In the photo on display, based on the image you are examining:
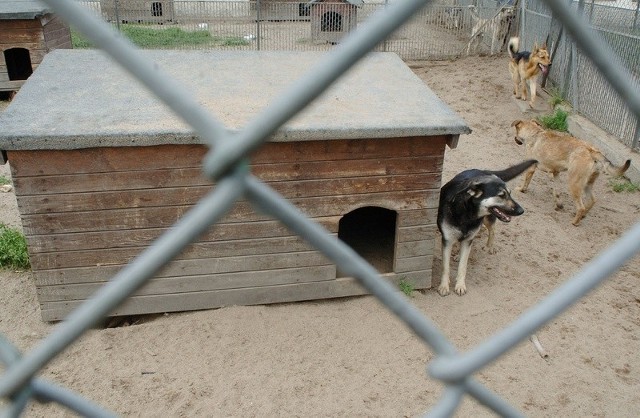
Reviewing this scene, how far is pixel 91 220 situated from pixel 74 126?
692 millimetres

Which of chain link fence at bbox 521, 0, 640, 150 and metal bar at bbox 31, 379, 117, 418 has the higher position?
metal bar at bbox 31, 379, 117, 418

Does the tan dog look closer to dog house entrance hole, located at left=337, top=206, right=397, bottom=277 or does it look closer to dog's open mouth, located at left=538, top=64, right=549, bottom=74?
dog house entrance hole, located at left=337, top=206, right=397, bottom=277

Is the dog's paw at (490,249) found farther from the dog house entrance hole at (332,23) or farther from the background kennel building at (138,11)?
the background kennel building at (138,11)

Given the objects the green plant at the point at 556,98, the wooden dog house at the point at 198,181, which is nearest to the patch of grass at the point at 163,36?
the green plant at the point at 556,98

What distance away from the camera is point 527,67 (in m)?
9.76

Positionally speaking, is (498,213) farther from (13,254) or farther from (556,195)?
(13,254)

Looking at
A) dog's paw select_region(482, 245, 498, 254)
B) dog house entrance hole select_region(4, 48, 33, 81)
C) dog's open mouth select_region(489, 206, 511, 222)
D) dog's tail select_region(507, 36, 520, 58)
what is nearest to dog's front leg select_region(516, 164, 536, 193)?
dog's paw select_region(482, 245, 498, 254)

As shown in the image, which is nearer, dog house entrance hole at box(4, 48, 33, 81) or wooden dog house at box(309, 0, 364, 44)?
dog house entrance hole at box(4, 48, 33, 81)

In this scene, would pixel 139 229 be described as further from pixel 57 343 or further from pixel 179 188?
pixel 57 343

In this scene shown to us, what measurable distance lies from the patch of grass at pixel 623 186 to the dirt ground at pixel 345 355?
6.09 ft

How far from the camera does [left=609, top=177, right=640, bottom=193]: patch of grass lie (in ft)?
23.6

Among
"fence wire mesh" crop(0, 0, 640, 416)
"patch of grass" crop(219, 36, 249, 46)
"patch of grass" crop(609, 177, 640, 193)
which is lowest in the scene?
"patch of grass" crop(609, 177, 640, 193)

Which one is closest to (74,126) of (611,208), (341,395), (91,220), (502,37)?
(91,220)

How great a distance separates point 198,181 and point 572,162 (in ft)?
14.5
